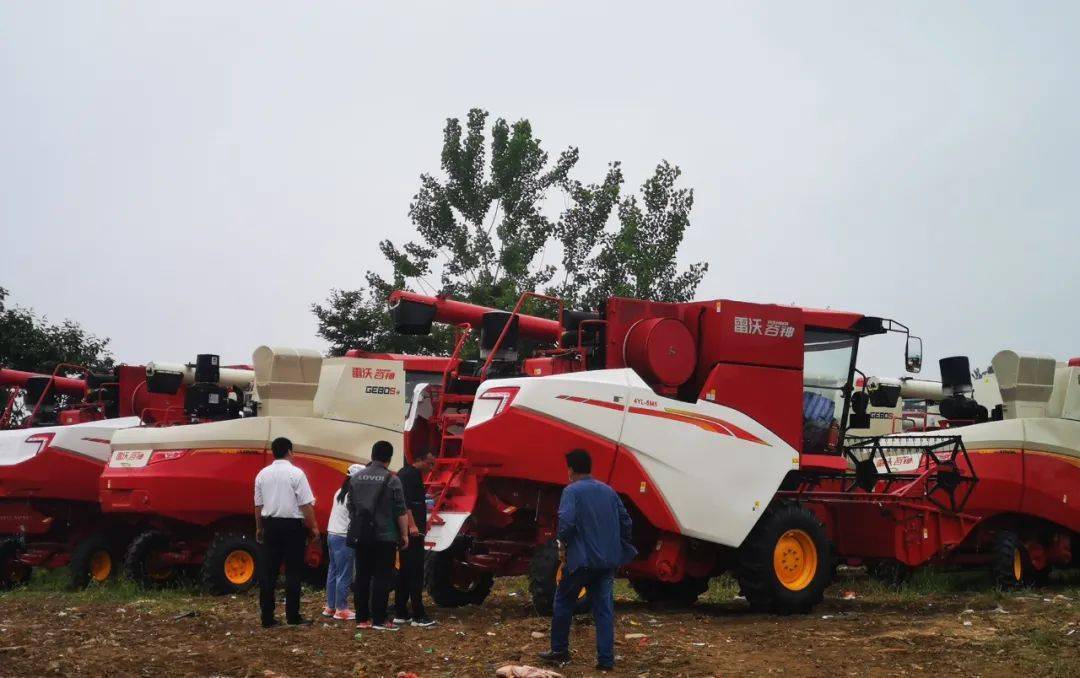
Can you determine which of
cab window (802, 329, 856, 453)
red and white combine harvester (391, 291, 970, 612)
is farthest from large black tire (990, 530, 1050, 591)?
cab window (802, 329, 856, 453)

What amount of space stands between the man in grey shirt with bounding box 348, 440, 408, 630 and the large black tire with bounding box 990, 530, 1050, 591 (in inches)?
311

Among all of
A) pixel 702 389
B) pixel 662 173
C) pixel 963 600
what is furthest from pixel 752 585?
pixel 662 173

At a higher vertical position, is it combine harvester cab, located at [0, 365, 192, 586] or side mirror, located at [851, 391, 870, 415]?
side mirror, located at [851, 391, 870, 415]

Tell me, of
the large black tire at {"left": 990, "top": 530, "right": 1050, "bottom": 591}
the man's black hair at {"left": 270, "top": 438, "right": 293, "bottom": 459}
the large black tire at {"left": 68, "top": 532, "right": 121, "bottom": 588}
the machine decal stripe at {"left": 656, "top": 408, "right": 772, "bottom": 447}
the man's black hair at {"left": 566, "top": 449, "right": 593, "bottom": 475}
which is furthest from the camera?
the large black tire at {"left": 68, "top": 532, "right": 121, "bottom": 588}

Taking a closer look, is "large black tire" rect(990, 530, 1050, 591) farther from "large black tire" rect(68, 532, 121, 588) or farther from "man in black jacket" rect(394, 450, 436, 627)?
"large black tire" rect(68, 532, 121, 588)

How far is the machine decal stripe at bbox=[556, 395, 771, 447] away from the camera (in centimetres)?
1185

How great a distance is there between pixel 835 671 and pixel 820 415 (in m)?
5.01

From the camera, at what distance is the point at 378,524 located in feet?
37.9

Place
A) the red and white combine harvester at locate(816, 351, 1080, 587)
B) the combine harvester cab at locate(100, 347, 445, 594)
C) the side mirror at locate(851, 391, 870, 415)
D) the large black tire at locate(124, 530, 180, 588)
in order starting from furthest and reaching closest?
the large black tire at locate(124, 530, 180, 588) < the combine harvester cab at locate(100, 347, 445, 594) < the red and white combine harvester at locate(816, 351, 1080, 587) < the side mirror at locate(851, 391, 870, 415)

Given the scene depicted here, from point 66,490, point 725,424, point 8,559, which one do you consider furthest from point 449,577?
point 8,559

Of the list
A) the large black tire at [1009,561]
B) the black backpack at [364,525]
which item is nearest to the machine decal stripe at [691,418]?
the black backpack at [364,525]

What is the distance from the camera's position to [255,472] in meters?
15.9

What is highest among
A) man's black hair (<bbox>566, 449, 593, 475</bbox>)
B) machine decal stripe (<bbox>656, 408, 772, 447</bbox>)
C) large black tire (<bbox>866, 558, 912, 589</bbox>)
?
machine decal stripe (<bbox>656, 408, 772, 447</bbox>)

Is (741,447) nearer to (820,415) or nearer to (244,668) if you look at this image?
(820,415)
